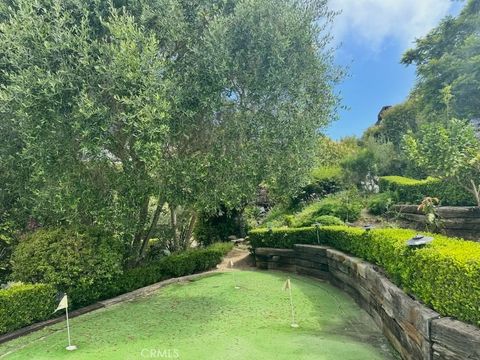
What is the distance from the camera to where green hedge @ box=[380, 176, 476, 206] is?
984 centimetres

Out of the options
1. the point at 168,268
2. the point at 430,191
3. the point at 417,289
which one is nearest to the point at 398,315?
the point at 417,289

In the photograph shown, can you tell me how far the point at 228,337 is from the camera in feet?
19.1

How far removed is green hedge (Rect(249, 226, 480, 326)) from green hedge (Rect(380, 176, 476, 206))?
4.34 meters

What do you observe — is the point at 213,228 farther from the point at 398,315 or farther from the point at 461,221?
the point at 398,315

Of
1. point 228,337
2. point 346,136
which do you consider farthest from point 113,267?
point 346,136

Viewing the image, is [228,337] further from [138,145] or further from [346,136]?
[346,136]

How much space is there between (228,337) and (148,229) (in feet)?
17.1

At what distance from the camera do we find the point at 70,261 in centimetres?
743

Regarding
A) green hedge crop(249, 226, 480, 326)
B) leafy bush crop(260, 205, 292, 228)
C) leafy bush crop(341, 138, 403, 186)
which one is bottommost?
green hedge crop(249, 226, 480, 326)

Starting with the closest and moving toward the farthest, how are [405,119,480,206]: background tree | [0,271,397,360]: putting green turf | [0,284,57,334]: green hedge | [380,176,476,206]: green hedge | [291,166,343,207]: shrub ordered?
1. [0,271,397,360]: putting green turf
2. [0,284,57,334]: green hedge
3. [405,119,480,206]: background tree
4. [380,176,476,206]: green hedge
5. [291,166,343,207]: shrub

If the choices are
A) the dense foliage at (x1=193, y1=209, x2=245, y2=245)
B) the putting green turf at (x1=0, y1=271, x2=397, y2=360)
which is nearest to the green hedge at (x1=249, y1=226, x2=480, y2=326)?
the putting green turf at (x1=0, y1=271, x2=397, y2=360)

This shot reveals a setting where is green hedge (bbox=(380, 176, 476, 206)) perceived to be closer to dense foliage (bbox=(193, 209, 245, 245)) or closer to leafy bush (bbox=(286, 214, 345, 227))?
leafy bush (bbox=(286, 214, 345, 227))

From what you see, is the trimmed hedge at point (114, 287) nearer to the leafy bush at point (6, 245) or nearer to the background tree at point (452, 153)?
the leafy bush at point (6, 245)

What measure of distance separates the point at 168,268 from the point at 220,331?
192 inches
